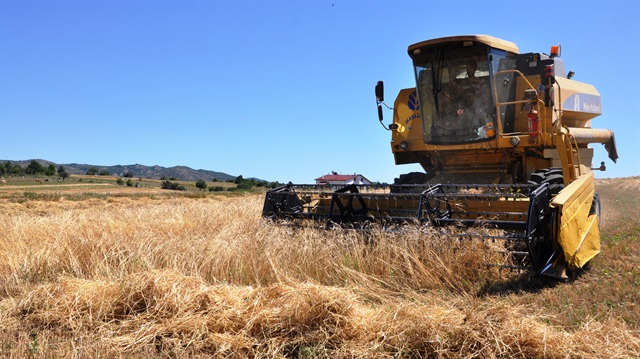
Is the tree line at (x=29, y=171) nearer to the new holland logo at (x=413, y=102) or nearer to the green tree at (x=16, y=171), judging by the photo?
the green tree at (x=16, y=171)

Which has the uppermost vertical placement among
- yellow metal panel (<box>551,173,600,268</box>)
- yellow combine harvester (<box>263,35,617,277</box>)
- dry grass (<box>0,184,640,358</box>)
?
yellow combine harvester (<box>263,35,617,277</box>)

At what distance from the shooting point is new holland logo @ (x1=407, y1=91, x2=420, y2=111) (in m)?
8.45

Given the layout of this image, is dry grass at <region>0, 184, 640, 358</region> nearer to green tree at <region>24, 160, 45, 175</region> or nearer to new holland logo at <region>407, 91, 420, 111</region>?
new holland logo at <region>407, 91, 420, 111</region>

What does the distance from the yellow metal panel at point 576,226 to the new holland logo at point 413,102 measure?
10.6ft

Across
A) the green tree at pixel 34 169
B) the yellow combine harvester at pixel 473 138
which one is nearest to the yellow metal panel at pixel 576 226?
the yellow combine harvester at pixel 473 138

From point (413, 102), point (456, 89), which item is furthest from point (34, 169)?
point (456, 89)

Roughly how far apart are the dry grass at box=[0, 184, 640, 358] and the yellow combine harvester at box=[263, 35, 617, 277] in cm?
83

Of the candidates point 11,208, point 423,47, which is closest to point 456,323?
point 423,47

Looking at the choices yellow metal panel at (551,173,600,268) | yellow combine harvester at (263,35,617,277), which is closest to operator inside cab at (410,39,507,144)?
yellow combine harvester at (263,35,617,277)

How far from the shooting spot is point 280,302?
11.9 ft

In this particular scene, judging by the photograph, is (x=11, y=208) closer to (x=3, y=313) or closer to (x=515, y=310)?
(x=3, y=313)

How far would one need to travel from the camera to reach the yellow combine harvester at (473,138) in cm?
629

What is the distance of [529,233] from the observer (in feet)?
15.3

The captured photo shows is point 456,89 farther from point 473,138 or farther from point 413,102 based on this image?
point 413,102
